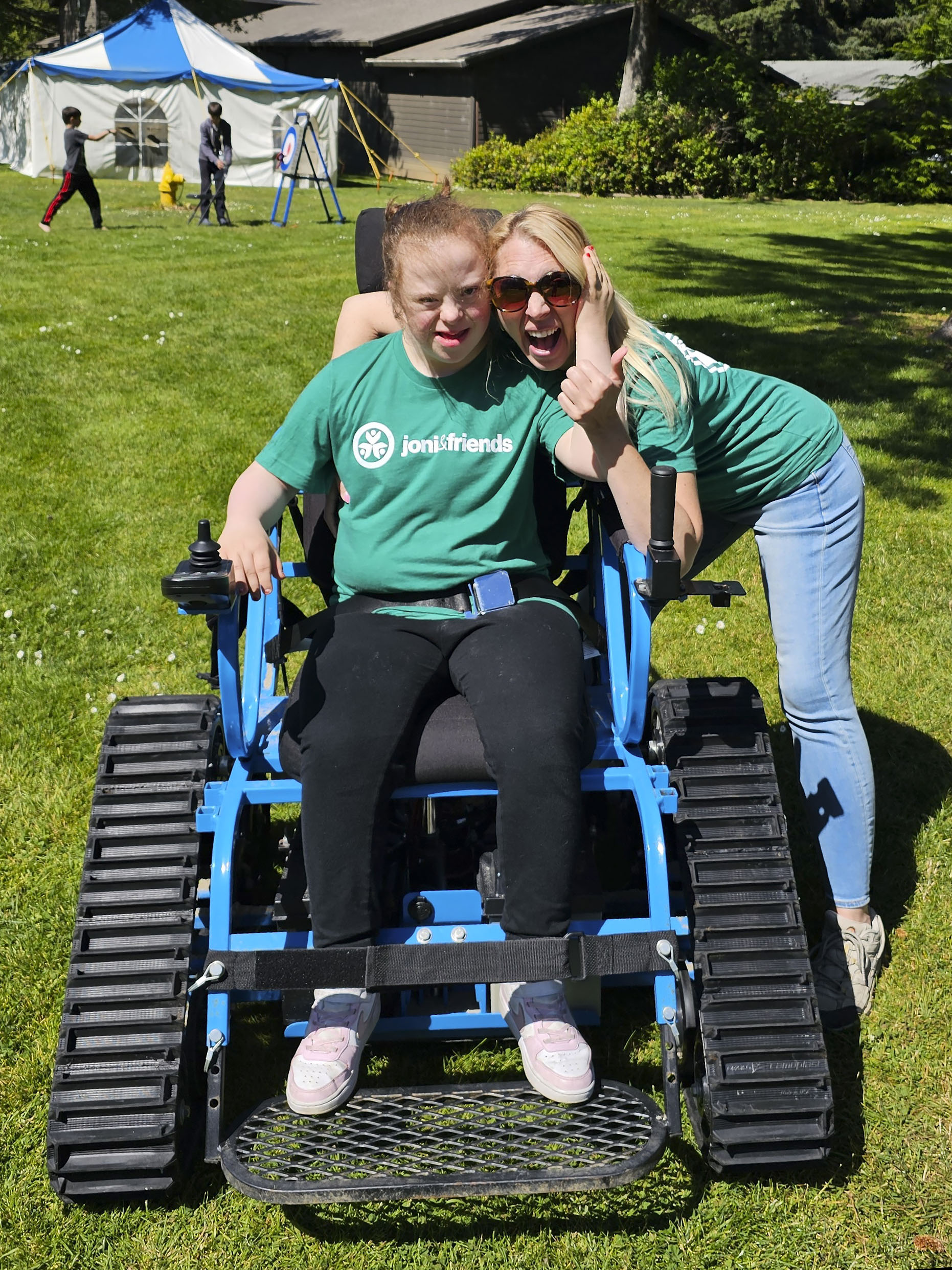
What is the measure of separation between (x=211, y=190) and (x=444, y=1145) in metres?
18.3

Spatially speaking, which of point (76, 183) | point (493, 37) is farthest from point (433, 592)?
point (493, 37)

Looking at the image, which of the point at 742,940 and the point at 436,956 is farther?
the point at 742,940

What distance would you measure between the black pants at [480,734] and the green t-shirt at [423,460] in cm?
16

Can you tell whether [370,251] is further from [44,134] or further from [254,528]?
[44,134]

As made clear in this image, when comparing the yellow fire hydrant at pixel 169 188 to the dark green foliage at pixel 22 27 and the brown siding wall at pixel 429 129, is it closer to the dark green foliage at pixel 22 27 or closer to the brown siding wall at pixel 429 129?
the brown siding wall at pixel 429 129

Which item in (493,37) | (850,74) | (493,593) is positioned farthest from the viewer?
(850,74)

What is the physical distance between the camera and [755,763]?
120 inches

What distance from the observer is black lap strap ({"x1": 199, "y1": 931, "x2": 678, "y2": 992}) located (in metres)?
2.56

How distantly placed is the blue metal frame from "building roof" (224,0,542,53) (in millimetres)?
33800

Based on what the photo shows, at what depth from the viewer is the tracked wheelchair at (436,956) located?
100 inches

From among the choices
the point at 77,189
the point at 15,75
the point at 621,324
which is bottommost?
the point at 77,189

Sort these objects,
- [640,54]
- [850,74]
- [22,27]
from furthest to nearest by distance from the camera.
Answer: [22,27] < [850,74] < [640,54]

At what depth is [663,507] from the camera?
2.49m

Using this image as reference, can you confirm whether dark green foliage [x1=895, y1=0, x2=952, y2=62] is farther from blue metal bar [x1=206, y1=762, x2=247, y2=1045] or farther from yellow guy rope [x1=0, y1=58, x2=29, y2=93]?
blue metal bar [x1=206, y1=762, x2=247, y2=1045]
